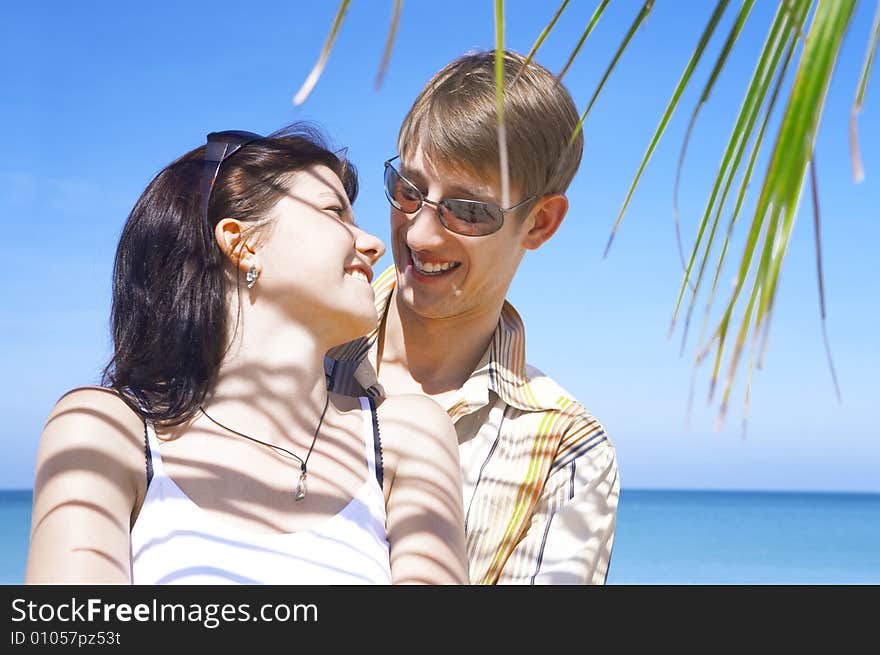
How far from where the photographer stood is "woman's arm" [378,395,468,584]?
82.7 inches

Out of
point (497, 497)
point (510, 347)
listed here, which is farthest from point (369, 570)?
point (510, 347)

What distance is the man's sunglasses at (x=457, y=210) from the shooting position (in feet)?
9.30

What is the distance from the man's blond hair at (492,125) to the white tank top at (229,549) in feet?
4.14

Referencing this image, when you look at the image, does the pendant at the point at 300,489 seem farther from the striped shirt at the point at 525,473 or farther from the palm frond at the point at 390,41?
the palm frond at the point at 390,41

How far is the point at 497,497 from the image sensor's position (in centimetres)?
261

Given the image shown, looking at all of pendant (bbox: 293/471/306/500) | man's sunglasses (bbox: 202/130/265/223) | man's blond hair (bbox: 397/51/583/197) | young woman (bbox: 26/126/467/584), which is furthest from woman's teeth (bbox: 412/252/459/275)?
pendant (bbox: 293/471/306/500)

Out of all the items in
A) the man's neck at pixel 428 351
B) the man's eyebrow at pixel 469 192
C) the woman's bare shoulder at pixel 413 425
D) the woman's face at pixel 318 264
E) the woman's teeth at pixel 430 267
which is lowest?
the woman's bare shoulder at pixel 413 425

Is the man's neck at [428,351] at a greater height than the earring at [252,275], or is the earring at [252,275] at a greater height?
the man's neck at [428,351]

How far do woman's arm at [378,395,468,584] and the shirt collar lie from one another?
1.08 feet

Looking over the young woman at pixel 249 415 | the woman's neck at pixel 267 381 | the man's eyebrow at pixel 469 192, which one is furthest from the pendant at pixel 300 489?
the man's eyebrow at pixel 469 192

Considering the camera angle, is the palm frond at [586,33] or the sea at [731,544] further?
the sea at [731,544]

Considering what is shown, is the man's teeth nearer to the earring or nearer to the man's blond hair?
the man's blond hair
